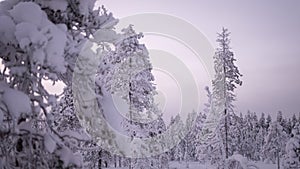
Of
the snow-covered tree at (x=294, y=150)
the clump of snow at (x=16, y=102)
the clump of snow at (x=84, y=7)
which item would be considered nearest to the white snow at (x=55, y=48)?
the clump of snow at (x=16, y=102)

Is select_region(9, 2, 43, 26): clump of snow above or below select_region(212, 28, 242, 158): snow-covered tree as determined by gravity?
below

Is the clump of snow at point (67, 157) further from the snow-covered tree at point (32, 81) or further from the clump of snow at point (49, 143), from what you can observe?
the clump of snow at point (49, 143)

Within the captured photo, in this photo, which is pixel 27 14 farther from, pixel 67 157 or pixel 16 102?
pixel 67 157

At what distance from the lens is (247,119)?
11375cm

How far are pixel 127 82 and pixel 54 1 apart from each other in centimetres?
1666

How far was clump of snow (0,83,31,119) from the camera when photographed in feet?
12.5

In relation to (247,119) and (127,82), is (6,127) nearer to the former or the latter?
(127,82)

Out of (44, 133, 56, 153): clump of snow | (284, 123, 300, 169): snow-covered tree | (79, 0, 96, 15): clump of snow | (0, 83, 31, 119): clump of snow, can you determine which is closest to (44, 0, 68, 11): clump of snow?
(79, 0, 96, 15): clump of snow

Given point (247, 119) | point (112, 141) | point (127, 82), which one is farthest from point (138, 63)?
point (247, 119)

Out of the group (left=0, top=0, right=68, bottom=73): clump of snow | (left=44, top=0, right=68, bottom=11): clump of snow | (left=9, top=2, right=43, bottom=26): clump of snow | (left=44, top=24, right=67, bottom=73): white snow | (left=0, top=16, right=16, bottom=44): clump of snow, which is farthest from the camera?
(left=44, top=0, right=68, bottom=11): clump of snow

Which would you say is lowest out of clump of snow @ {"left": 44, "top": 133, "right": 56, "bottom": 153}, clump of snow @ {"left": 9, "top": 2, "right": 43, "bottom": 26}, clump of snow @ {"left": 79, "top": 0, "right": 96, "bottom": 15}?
clump of snow @ {"left": 44, "top": 133, "right": 56, "bottom": 153}

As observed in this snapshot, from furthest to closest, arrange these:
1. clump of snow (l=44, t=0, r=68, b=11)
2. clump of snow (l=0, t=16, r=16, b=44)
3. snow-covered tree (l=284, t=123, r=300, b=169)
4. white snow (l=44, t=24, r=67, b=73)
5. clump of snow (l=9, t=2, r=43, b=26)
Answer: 1. snow-covered tree (l=284, t=123, r=300, b=169)
2. clump of snow (l=44, t=0, r=68, b=11)
3. clump of snow (l=0, t=16, r=16, b=44)
4. clump of snow (l=9, t=2, r=43, b=26)
5. white snow (l=44, t=24, r=67, b=73)

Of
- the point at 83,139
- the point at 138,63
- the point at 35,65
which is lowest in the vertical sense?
the point at 83,139

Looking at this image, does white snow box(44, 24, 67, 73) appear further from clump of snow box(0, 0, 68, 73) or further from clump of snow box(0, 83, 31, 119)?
clump of snow box(0, 83, 31, 119)
